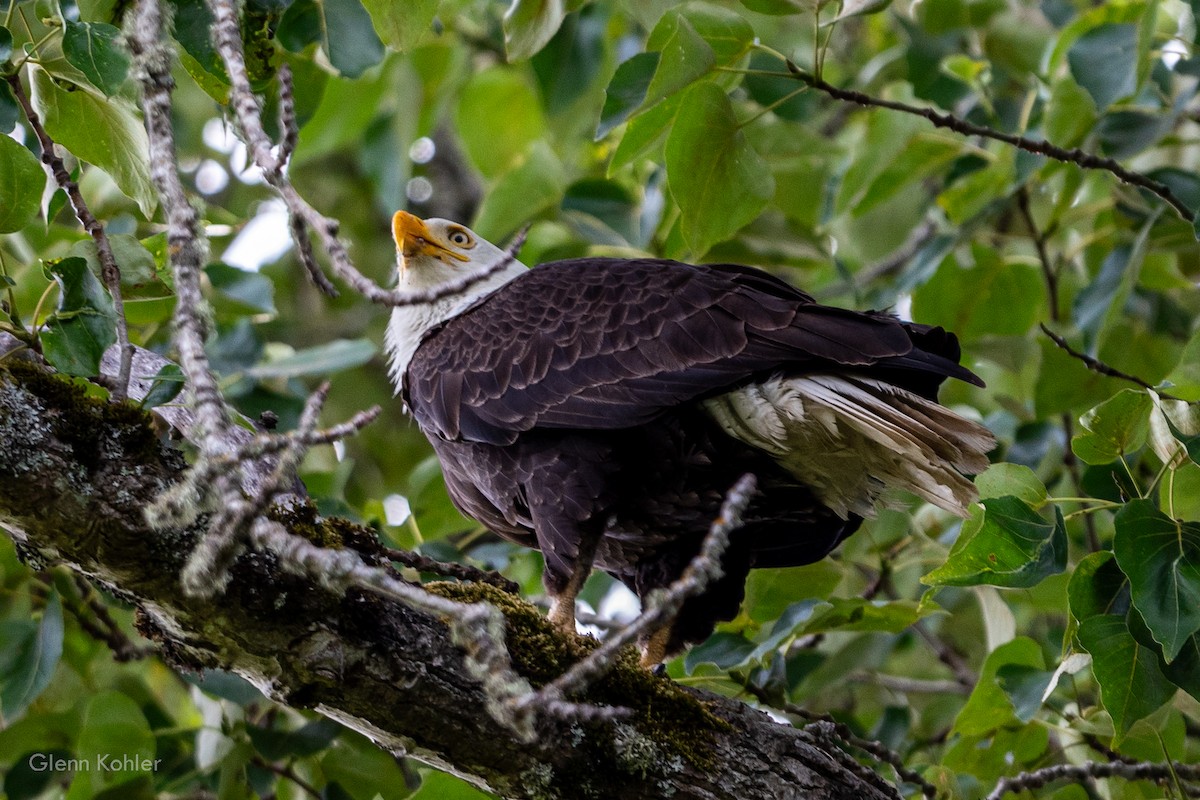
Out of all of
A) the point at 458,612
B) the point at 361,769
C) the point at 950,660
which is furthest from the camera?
the point at 950,660

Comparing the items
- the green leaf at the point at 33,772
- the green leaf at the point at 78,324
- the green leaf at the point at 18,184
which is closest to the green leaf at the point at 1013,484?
the green leaf at the point at 78,324

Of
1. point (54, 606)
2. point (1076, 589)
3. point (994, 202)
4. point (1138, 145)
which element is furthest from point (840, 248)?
point (54, 606)

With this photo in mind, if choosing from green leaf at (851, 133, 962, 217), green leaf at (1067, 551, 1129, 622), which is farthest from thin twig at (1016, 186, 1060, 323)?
green leaf at (1067, 551, 1129, 622)

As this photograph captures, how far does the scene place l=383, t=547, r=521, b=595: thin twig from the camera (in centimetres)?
306

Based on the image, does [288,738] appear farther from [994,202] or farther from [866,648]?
[994,202]

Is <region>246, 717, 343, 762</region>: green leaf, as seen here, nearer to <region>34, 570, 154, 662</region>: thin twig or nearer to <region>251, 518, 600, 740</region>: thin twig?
<region>34, 570, 154, 662</region>: thin twig

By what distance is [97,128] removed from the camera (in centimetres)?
302

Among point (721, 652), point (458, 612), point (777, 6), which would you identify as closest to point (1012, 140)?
point (777, 6)

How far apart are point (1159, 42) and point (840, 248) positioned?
1905mm

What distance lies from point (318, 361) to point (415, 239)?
80cm

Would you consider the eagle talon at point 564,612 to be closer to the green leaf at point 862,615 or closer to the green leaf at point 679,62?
the green leaf at point 862,615

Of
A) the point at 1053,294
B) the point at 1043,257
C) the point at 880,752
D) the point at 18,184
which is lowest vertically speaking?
the point at 880,752

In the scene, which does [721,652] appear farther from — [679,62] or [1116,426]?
[679,62]

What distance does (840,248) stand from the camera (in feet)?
20.0
